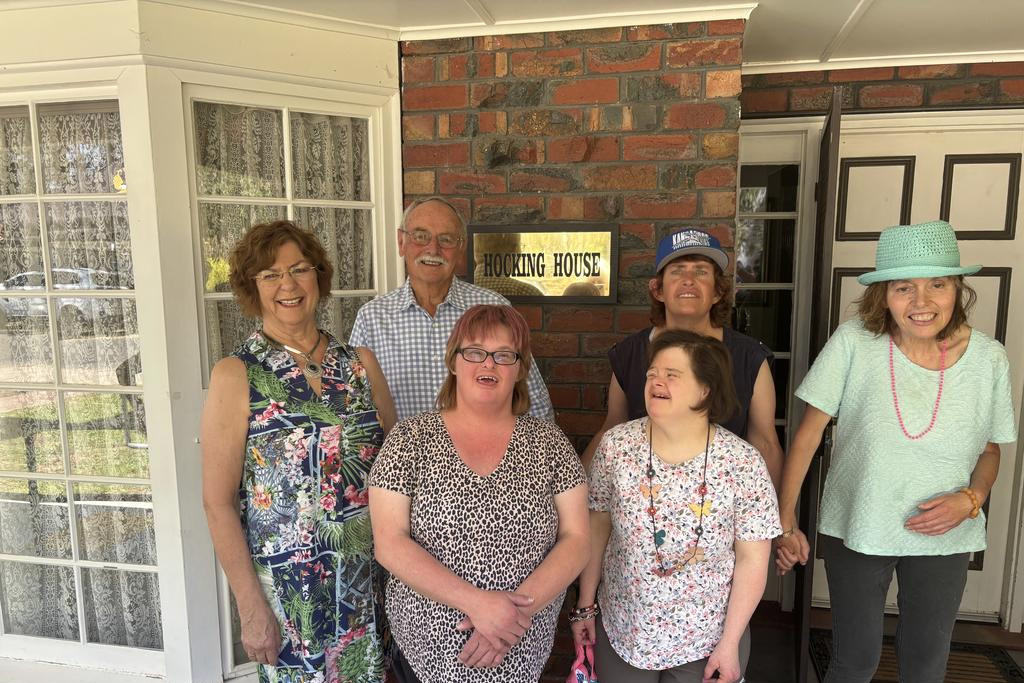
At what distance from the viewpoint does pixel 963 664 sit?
264 cm

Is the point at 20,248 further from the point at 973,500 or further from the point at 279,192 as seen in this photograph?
the point at 973,500

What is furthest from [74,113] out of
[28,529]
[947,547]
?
[947,547]

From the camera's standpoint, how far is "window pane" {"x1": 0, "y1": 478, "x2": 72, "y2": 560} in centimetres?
245

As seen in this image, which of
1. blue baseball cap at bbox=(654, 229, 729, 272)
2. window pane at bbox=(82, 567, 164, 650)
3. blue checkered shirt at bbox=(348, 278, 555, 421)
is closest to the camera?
blue baseball cap at bbox=(654, 229, 729, 272)

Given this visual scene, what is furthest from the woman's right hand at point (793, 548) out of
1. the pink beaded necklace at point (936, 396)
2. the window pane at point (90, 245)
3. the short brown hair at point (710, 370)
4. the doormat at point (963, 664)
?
the window pane at point (90, 245)

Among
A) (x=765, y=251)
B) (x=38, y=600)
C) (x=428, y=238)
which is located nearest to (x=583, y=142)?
(x=428, y=238)

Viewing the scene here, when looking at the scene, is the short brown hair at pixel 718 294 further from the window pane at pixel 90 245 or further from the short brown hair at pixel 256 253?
the window pane at pixel 90 245

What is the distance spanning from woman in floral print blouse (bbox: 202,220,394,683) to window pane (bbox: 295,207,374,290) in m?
0.95

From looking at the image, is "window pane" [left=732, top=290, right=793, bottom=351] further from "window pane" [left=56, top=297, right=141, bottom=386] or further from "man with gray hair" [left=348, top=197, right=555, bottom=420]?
"window pane" [left=56, top=297, right=141, bottom=386]

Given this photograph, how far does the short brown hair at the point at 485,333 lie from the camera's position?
4.53 ft

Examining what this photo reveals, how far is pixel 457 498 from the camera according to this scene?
1.32 m

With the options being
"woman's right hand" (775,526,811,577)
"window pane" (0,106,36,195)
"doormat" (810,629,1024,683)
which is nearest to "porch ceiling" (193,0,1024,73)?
"window pane" (0,106,36,195)

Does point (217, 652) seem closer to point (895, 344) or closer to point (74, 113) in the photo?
point (74, 113)

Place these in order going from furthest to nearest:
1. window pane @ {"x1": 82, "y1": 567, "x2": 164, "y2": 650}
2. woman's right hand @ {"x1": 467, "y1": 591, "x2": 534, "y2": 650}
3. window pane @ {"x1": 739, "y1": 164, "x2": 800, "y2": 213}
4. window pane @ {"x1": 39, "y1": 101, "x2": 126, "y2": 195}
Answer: window pane @ {"x1": 739, "y1": 164, "x2": 800, "y2": 213}, window pane @ {"x1": 82, "y1": 567, "x2": 164, "y2": 650}, window pane @ {"x1": 39, "y1": 101, "x2": 126, "y2": 195}, woman's right hand @ {"x1": 467, "y1": 591, "x2": 534, "y2": 650}
